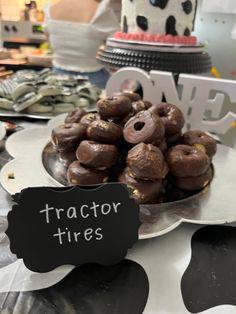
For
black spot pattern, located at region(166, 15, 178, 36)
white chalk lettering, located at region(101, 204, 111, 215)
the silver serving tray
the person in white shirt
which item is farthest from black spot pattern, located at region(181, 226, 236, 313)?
the person in white shirt

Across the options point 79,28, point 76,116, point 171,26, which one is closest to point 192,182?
point 76,116

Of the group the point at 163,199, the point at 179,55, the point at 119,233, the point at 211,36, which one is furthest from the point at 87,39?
the point at 119,233

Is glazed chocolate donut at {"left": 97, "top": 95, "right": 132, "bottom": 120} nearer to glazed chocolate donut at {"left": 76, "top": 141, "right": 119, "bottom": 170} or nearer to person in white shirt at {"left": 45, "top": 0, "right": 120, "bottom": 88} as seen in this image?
glazed chocolate donut at {"left": 76, "top": 141, "right": 119, "bottom": 170}

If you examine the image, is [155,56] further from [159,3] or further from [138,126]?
[138,126]

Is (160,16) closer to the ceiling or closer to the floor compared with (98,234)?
closer to the ceiling

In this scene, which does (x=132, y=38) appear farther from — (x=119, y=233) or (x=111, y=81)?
(x=119, y=233)
